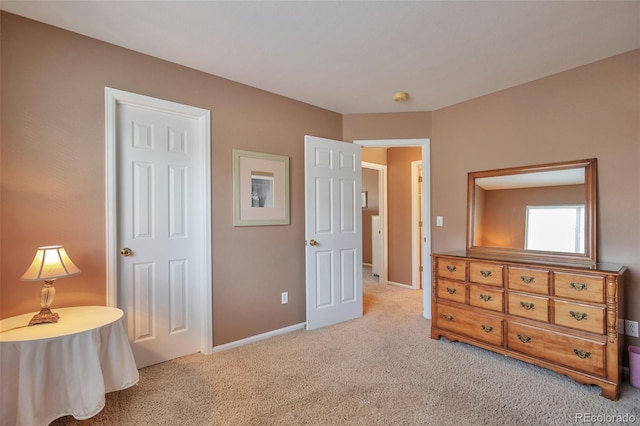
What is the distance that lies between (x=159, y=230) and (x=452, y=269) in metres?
2.52

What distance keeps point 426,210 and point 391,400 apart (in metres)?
2.17

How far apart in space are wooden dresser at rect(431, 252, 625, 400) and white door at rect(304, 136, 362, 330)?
946 millimetres

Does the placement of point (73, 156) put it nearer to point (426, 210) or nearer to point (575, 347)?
point (426, 210)

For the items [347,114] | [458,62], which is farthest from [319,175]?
[458,62]

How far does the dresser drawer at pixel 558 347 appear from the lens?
1984mm

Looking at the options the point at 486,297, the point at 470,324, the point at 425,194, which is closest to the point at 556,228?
the point at 486,297

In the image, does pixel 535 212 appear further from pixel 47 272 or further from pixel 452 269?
pixel 47 272

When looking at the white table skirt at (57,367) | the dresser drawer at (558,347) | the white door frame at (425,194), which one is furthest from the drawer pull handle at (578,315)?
the white table skirt at (57,367)

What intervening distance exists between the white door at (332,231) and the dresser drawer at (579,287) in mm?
1828

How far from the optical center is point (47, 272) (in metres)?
1.66

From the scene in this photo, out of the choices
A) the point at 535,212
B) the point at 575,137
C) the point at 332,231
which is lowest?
the point at 332,231

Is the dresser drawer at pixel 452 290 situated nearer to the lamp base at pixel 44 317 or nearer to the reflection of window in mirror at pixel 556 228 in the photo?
the reflection of window in mirror at pixel 556 228

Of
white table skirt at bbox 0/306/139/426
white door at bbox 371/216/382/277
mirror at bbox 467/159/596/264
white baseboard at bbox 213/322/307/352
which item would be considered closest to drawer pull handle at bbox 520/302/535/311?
mirror at bbox 467/159/596/264

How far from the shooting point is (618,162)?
7.48ft
